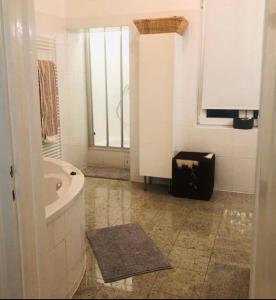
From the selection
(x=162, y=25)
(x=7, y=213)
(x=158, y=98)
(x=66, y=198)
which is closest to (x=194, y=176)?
(x=158, y=98)

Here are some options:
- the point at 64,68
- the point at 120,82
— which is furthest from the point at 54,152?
the point at 120,82

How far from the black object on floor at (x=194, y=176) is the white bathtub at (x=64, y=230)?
1.29 metres

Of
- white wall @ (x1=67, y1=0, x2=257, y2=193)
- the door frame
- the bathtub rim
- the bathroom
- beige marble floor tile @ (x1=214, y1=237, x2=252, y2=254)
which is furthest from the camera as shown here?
white wall @ (x1=67, y1=0, x2=257, y2=193)

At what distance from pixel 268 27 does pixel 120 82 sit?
12.0ft

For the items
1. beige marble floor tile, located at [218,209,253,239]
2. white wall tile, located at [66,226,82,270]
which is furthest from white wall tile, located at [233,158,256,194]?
white wall tile, located at [66,226,82,270]

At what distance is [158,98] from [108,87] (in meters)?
1.25

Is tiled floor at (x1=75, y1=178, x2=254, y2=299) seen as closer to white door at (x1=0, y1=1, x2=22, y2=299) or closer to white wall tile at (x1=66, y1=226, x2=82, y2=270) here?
white wall tile at (x1=66, y1=226, x2=82, y2=270)

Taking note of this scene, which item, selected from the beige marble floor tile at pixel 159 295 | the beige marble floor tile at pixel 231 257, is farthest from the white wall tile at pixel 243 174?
the beige marble floor tile at pixel 159 295

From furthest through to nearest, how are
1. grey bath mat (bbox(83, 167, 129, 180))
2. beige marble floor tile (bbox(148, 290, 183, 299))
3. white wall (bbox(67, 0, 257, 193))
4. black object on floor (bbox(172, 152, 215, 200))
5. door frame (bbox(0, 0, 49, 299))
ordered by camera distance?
grey bath mat (bbox(83, 167, 129, 180)) < white wall (bbox(67, 0, 257, 193)) < black object on floor (bbox(172, 152, 215, 200)) < door frame (bbox(0, 0, 49, 299)) < beige marble floor tile (bbox(148, 290, 183, 299))

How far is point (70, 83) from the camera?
145 inches

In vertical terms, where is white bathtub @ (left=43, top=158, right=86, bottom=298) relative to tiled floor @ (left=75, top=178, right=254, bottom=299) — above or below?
above

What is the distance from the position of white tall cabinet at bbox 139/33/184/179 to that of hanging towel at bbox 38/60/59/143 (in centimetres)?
95

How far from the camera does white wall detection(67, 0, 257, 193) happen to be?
351 cm

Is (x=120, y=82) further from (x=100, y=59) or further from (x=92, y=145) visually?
(x=92, y=145)
